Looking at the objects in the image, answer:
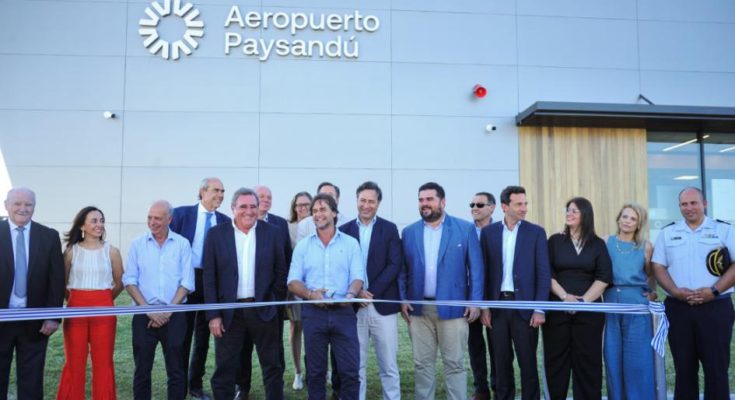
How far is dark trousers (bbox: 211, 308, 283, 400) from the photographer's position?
15.8ft

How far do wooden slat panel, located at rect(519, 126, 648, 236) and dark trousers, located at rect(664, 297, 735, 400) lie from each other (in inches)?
279

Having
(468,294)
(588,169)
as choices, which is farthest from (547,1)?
(468,294)

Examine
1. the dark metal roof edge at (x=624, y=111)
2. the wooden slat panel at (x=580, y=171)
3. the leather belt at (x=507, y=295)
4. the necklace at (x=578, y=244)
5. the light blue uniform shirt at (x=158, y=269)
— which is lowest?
the leather belt at (x=507, y=295)

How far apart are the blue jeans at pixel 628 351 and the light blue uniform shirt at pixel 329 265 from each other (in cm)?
215

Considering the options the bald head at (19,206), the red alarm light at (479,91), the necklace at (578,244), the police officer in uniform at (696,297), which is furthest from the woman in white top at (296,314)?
the red alarm light at (479,91)

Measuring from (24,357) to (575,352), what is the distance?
4404mm

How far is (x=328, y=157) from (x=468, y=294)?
687cm

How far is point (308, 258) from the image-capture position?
4.91 metres

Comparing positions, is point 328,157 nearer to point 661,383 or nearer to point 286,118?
point 286,118

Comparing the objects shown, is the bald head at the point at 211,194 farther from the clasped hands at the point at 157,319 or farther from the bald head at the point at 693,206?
the bald head at the point at 693,206

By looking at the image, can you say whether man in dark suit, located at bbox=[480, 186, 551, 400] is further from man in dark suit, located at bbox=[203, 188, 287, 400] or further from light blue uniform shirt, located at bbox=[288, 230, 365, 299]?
man in dark suit, located at bbox=[203, 188, 287, 400]

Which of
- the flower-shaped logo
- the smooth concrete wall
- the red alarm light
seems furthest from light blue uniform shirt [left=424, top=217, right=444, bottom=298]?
the flower-shaped logo

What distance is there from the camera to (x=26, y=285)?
4.61 meters

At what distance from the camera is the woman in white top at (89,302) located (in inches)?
188
